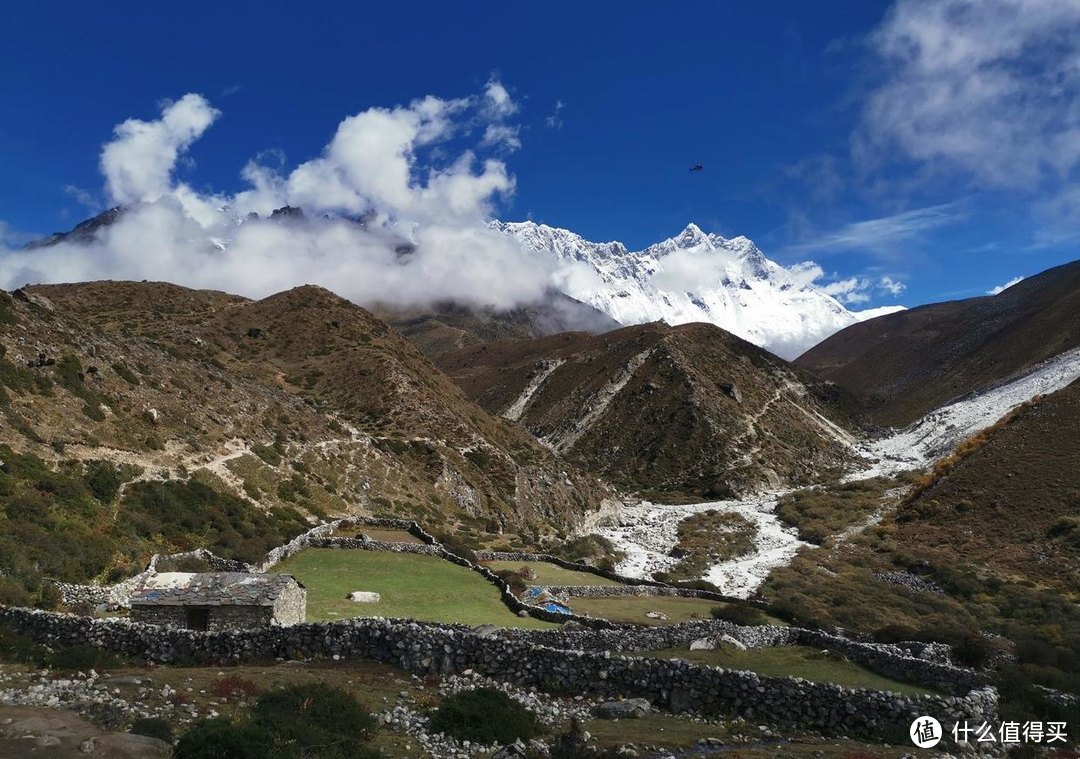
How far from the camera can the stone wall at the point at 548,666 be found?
14273 mm

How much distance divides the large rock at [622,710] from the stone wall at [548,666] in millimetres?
692

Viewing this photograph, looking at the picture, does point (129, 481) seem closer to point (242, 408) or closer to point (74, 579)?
point (74, 579)

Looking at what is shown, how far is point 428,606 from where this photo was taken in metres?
23.6

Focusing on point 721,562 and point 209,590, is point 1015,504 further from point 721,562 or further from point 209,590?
point 209,590

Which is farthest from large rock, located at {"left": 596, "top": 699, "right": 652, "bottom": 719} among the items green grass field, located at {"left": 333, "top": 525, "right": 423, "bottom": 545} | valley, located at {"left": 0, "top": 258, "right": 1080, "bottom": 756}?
green grass field, located at {"left": 333, "top": 525, "right": 423, "bottom": 545}

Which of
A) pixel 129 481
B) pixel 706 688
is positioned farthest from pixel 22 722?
pixel 129 481

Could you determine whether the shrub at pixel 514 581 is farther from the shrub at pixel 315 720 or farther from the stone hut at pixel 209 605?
the shrub at pixel 315 720

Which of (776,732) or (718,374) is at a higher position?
(718,374)

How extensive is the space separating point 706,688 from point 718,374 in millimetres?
125693

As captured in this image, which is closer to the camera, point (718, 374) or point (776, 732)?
point (776, 732)

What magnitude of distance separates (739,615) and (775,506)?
214 feet

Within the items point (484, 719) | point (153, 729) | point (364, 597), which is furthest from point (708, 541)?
point (153, 729)

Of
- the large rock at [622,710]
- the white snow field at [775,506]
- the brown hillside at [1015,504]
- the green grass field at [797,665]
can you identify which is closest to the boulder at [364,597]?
the green grass field at [797,665]

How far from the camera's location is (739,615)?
28109 millimetres
